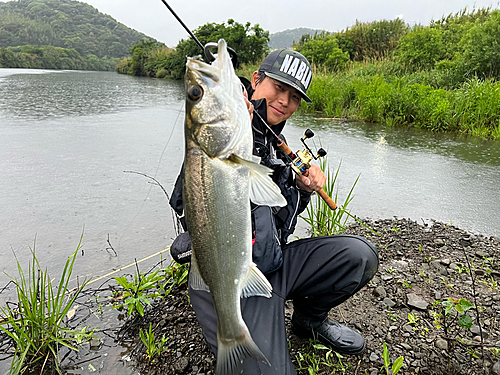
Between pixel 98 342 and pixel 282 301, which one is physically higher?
pixel 282 301

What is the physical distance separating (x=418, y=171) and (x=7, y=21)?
133m

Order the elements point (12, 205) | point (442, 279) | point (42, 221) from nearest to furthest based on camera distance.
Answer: point (442, 279) < point (42, 221) < point (12, 205)

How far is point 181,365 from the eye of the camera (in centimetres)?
216

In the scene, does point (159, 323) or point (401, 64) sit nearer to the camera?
point (159, 323)

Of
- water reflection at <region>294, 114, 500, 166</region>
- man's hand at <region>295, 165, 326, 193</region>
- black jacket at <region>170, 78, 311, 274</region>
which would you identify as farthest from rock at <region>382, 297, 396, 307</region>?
water reflection at <region>294, 114, 500, 166</region>

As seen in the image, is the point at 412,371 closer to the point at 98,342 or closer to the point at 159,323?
the point at 159,323

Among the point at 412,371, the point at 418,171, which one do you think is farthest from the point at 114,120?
the point at 412,371

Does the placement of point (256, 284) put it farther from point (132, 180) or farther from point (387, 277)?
point (132, 180)

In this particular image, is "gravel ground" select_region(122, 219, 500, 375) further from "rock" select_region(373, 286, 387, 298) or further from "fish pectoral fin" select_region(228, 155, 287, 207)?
"fish pectoral fin" select_region(228, 155, 287, 207)

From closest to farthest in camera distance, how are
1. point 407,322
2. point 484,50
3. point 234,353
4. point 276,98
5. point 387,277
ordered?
1. point 234,353
2. point 407,322
3. point 276,98
4. point 387,277
5. point 484,50

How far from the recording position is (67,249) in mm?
3375

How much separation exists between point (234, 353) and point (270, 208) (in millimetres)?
882

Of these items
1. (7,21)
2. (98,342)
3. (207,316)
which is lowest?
(98,342)

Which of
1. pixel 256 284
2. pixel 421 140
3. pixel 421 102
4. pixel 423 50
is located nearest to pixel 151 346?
pixel 256 284
